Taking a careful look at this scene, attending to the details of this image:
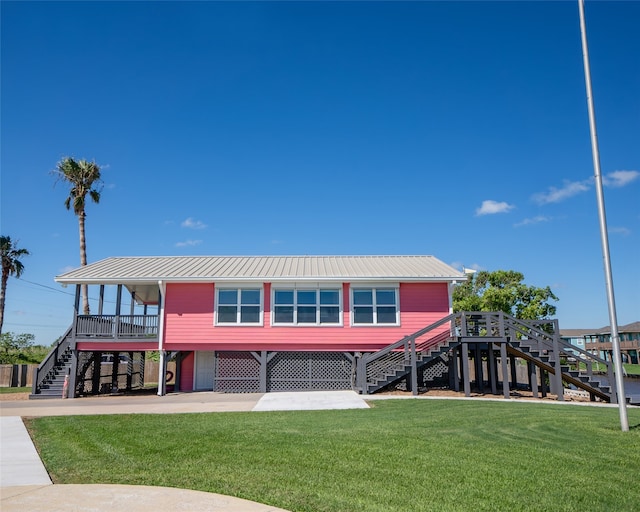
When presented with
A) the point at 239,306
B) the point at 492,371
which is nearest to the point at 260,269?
the point at 239,306

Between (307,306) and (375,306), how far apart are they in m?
2.61

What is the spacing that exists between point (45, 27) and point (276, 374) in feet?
44.1

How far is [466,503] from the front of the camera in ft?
15.7

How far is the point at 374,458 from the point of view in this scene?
21.6 ft

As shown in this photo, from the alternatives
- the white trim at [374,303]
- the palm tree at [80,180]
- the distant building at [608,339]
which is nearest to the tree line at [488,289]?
the palm tree at [80,180]

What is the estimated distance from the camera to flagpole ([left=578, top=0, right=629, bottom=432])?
8461mm

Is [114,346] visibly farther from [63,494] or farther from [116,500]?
[116,500]

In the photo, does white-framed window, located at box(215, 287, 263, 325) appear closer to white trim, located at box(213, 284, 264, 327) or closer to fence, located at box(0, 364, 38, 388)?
white trim, located at box(213, 284, 264, 327)

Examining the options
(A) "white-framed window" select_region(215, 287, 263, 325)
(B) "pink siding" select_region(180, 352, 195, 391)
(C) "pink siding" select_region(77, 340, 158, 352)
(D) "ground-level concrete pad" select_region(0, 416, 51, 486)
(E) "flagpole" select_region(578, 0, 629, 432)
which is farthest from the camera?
(B) "pink siding" select_region(180, 352, 195, 391)

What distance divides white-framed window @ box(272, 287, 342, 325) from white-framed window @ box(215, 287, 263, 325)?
66cm

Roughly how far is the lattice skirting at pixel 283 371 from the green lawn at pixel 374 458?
7270mm

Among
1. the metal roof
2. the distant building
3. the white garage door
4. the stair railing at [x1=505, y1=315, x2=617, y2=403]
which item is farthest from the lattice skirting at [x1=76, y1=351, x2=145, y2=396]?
the distant building

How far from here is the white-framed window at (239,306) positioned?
60.3ft

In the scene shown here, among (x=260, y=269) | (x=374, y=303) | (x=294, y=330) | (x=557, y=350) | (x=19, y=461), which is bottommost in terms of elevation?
(x=19, y=461)
